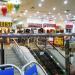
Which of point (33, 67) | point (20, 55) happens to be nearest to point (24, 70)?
point (33, 67)

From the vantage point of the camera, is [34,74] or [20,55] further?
[20,55]

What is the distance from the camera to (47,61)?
8.46 m

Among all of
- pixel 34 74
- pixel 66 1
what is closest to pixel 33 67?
pixel 34 74

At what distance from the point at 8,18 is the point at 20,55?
16.9 metres

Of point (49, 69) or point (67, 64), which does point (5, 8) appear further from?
point (67, 64)

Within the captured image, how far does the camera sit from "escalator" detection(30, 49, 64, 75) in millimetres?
7778

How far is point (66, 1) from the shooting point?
52.5 feet

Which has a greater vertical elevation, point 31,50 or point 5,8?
point 5,8

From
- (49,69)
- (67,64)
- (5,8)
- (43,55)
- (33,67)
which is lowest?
(49,69)

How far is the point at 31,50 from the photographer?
8656 mm

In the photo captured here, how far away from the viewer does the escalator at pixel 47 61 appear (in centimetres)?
778

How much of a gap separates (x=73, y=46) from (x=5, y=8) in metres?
8.65

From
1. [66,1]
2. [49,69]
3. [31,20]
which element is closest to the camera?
[49,69]

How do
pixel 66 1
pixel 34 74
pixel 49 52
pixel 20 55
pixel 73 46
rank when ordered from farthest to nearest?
pixel 66 1 → pixel 49 52 → pixel 20 55 → pixel 73 46 → pixel 34 74
